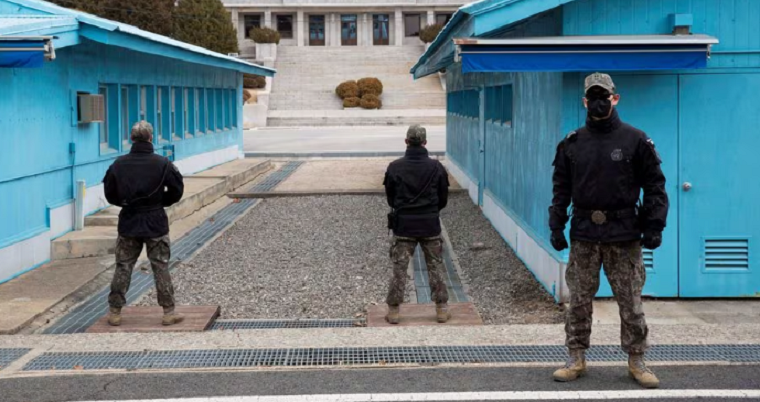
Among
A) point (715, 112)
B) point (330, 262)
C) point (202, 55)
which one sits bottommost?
point (330, 262)

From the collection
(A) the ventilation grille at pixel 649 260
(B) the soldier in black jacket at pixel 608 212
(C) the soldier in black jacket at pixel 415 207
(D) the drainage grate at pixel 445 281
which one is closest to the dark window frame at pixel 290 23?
(D) the drainage grate at pixel 445 281

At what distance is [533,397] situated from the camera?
571 cm

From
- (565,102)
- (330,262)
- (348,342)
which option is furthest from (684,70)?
(330,262)

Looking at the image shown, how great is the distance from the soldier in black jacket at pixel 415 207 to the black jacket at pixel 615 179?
2125 mm

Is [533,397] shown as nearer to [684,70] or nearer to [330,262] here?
[684,70]

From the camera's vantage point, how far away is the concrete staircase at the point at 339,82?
49188mm

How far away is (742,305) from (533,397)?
4.05 metres

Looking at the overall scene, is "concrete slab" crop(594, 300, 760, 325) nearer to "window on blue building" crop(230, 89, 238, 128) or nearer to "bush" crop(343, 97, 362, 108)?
"window on blue building" crop(230, 89, 238, 128)

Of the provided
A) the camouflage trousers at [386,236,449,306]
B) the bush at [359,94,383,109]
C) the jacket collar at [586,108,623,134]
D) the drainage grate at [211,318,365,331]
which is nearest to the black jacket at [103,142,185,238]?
the drainage grate at [211,318,365,331]

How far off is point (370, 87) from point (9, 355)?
47311 mm

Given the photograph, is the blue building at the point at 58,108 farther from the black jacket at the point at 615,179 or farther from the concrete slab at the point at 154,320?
the black jacket at the point at 615,179

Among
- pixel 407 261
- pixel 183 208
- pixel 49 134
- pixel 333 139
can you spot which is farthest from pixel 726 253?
pixel 333 139

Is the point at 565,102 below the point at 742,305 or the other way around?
the other way around

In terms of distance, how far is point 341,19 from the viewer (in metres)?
74.8
